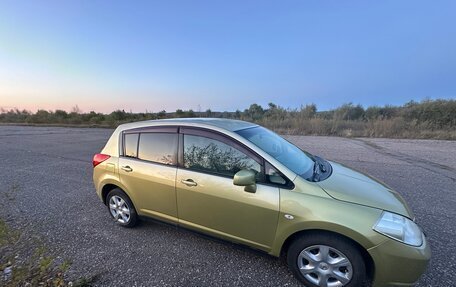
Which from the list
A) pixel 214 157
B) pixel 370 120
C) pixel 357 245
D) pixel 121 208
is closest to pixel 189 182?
pixel 214 157

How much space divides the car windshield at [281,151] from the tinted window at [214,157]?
23cm

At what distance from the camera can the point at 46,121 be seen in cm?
3142

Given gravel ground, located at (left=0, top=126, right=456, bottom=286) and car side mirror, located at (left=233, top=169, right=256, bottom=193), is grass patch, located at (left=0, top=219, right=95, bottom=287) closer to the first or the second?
gravel ground, located at (left=0, top=126, right=456, bottom=286)

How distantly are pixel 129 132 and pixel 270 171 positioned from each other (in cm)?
217

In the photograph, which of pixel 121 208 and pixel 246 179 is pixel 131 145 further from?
pixel 246 179

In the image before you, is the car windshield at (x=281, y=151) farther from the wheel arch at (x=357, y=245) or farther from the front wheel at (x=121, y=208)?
the front wheel at (x=121, y=208)

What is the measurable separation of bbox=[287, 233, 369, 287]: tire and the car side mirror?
2.25ft

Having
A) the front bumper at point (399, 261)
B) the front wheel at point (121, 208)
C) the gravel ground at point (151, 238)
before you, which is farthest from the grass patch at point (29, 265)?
the front bumper at point (399, 261)

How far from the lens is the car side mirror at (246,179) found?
2113mm

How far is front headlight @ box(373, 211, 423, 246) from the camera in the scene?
1.85m

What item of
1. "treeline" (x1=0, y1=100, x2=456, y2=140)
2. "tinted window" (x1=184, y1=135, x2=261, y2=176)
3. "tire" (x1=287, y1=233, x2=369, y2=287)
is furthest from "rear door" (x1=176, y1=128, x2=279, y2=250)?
"treeline" (x1=0, y1=100, x2=456, y2=140)

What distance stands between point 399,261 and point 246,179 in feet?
4.73

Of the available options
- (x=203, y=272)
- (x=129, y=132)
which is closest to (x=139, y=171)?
(x=129, y=132)

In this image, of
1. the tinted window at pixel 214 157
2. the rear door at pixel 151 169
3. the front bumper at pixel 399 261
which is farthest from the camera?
the rear door at pixel 151 169
